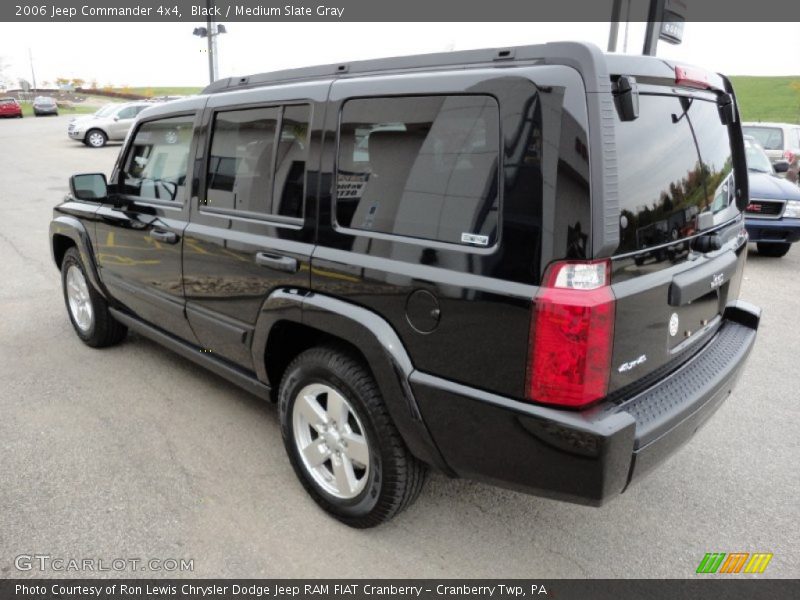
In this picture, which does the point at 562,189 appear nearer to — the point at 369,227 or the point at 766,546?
the point at 369,227

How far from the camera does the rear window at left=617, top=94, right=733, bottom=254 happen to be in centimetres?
203

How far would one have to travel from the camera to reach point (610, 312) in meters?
1.95

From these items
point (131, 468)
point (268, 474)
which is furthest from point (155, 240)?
point (268, 474)

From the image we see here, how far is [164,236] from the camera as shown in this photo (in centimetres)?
A: 353

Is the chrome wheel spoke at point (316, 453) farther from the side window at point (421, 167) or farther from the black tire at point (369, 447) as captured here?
the side window at point (421, 167)

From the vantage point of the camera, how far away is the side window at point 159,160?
3539mm

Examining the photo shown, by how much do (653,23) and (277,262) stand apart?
13.9 feet

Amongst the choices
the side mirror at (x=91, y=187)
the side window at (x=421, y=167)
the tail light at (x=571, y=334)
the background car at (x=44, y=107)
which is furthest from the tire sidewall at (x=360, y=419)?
the background car at (x=44, y=107)

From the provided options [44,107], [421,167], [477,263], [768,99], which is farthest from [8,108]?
[768,99]

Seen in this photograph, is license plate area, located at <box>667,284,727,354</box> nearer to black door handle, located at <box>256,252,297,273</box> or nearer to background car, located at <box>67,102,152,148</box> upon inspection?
black door handle, located at <box>256,252,297,273</box>

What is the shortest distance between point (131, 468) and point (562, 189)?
102 inches

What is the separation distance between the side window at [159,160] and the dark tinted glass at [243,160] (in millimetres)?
299

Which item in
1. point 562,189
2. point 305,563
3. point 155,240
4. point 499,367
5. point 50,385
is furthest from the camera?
point 50,385
